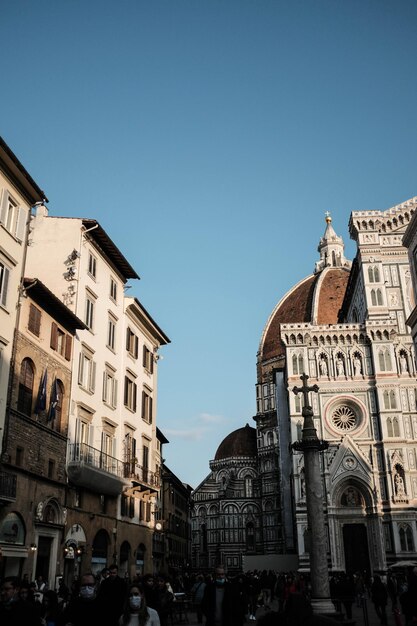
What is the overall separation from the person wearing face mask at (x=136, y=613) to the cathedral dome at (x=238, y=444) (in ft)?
311

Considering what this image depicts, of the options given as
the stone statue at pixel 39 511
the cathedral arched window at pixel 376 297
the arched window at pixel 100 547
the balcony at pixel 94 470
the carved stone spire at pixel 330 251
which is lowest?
the arched window at pixel 100 547

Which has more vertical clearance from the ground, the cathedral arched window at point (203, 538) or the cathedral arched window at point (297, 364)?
the cathedral arched window at point (297, 364)

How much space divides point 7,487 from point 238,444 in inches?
3330

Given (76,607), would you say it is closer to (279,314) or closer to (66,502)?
(66,502)

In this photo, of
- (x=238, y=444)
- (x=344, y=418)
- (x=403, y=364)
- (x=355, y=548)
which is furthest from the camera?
(x=238, y=444)

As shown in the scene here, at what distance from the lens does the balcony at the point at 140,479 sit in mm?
34344

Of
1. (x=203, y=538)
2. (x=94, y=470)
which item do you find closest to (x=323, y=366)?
(x=94, y=470)

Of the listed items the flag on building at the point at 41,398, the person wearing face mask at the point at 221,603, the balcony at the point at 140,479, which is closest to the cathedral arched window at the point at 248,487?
the balcony at the point at 140,479

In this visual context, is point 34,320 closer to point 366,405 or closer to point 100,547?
point 100,547

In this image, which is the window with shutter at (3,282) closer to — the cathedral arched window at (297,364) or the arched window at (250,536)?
the cathedral arched window at (297,364)

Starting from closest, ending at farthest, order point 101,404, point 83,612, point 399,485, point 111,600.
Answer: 1. point 83,612
2. point 111,600
3. point 101,404
4. point 399,485

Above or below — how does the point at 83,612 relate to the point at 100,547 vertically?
below

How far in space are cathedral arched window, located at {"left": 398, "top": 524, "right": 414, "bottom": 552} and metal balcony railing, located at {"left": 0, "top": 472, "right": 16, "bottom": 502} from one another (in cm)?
4094

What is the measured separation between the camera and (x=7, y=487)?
22.5 meters
